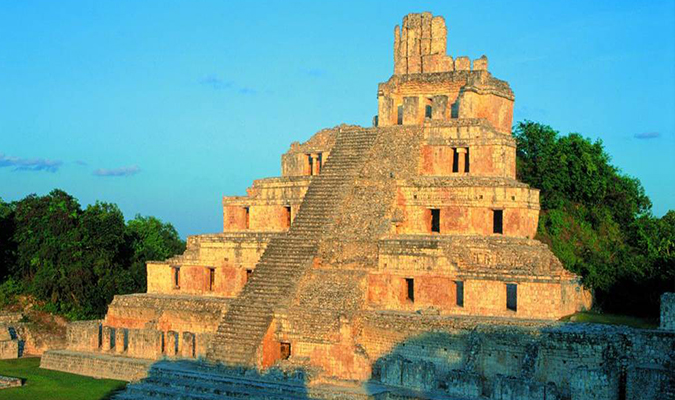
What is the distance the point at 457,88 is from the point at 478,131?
2.55 metres

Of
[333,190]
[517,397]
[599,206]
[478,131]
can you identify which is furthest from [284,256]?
[599,206]

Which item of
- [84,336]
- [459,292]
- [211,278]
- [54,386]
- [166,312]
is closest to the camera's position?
[54,386]

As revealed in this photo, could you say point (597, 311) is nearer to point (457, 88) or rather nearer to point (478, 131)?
point (478, 131)

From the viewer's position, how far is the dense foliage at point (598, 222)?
28.8 metres

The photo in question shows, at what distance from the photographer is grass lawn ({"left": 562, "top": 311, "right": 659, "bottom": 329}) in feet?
83.9

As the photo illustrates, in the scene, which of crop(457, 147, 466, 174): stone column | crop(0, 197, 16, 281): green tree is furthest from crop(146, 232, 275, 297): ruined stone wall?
crop(0, 197, 16, 281): green tree

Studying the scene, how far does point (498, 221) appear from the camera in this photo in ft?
101

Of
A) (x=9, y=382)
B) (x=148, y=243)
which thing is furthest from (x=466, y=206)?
(x=148, y=243)

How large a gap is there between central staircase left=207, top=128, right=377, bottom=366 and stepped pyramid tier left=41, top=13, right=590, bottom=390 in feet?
0.16

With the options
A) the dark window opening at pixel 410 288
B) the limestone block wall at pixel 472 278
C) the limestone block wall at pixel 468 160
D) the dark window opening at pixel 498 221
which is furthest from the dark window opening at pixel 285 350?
the limestone block wall at pixel 468 160

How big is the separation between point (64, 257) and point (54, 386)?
42.0 ft

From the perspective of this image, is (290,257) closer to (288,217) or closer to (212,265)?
(288,217)

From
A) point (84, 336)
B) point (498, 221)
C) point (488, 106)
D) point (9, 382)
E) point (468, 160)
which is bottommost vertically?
point (9, 382)

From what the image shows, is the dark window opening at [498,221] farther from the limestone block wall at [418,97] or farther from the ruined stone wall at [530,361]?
the ruined stone wall at [530,361]
